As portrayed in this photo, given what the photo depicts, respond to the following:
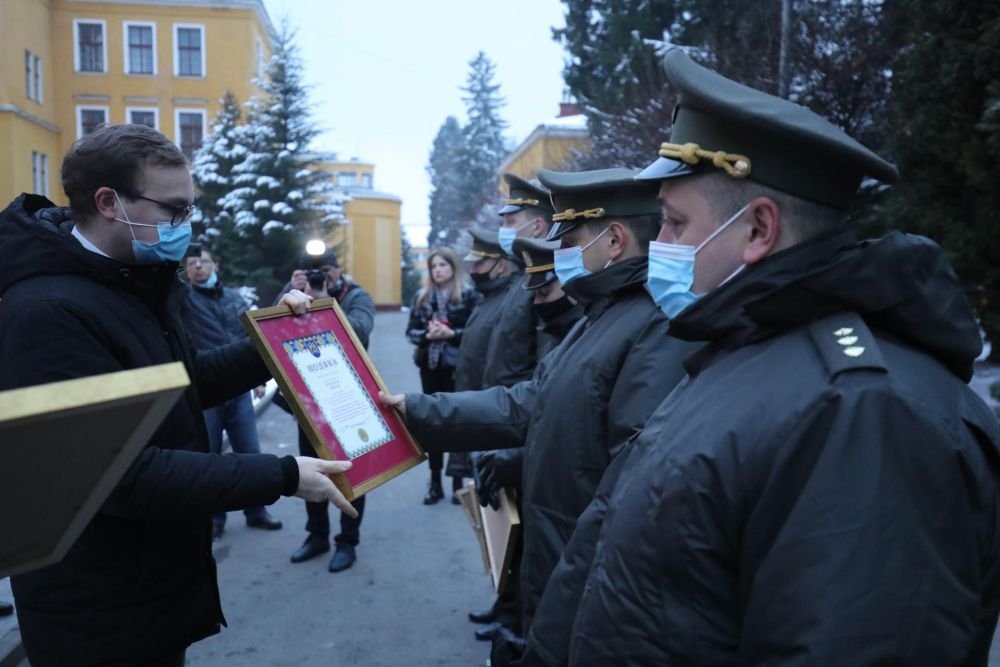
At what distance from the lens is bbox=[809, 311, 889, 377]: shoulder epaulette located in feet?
4.58

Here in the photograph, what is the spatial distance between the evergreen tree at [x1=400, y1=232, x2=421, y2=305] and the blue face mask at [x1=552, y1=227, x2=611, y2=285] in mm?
52733

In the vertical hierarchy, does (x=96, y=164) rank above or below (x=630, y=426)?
above

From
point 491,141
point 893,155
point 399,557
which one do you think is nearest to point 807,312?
point 399,557

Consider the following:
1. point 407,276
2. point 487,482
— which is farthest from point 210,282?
point 407,276

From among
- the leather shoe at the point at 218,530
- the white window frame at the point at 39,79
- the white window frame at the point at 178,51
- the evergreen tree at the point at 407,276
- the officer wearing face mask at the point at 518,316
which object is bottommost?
the evergreen tree at the point at 407,276

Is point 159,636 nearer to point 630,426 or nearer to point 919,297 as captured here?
point 630,426

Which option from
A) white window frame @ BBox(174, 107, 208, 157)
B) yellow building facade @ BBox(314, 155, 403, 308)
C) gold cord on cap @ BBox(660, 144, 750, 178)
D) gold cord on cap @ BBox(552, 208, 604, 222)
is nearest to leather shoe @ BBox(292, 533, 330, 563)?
gold cord on cap @ BBox(552, 208, 604, 222)

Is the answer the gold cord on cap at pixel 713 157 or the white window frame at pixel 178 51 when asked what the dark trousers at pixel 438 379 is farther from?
the white window frame at pixel 178 51

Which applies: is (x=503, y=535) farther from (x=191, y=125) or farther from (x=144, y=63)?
(x=144, y=63)

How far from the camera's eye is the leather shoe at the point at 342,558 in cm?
610

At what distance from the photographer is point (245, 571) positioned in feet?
20.1

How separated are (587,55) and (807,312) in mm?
29623

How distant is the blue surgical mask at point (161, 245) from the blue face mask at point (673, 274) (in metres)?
1.49

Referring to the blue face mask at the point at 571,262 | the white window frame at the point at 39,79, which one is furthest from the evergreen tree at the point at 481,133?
the blue face mask at the point at 571,262
